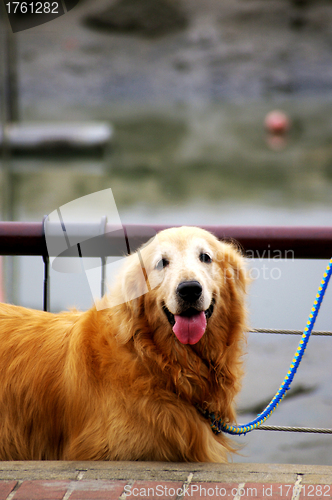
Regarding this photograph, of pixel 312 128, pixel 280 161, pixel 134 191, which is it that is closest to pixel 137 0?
pixel 312 128

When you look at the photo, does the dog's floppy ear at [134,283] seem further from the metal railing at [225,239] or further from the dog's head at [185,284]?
the metal railing at [225,239]

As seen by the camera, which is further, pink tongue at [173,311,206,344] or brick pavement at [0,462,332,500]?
pink tongue at [173,311,206,344]

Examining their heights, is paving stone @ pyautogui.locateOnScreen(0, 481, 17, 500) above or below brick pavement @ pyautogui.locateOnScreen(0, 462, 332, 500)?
above

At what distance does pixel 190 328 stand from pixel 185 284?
0.18 m

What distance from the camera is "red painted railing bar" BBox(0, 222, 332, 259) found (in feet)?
7.12

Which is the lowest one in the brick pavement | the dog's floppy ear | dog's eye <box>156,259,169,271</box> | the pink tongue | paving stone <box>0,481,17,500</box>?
the brick pavement

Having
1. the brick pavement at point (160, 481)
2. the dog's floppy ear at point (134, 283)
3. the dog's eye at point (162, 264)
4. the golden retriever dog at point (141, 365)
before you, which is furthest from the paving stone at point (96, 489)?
the dog's eye at point (162, 264)

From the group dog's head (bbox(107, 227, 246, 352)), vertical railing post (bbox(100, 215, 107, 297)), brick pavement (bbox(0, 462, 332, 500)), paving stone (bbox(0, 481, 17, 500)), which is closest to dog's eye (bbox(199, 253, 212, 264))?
dog's head (bbox(107, 227, 246, 352))

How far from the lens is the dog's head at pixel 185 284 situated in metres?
1.90

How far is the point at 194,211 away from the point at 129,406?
7957 millimetres

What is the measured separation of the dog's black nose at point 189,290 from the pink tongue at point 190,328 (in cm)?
8

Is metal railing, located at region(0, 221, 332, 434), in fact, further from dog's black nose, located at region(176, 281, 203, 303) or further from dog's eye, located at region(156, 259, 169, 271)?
dog's black nose, located at region(176, 281, 203, 303)

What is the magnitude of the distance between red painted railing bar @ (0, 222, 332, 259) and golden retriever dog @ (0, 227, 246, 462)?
110 mm

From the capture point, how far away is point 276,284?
5.47 meters
